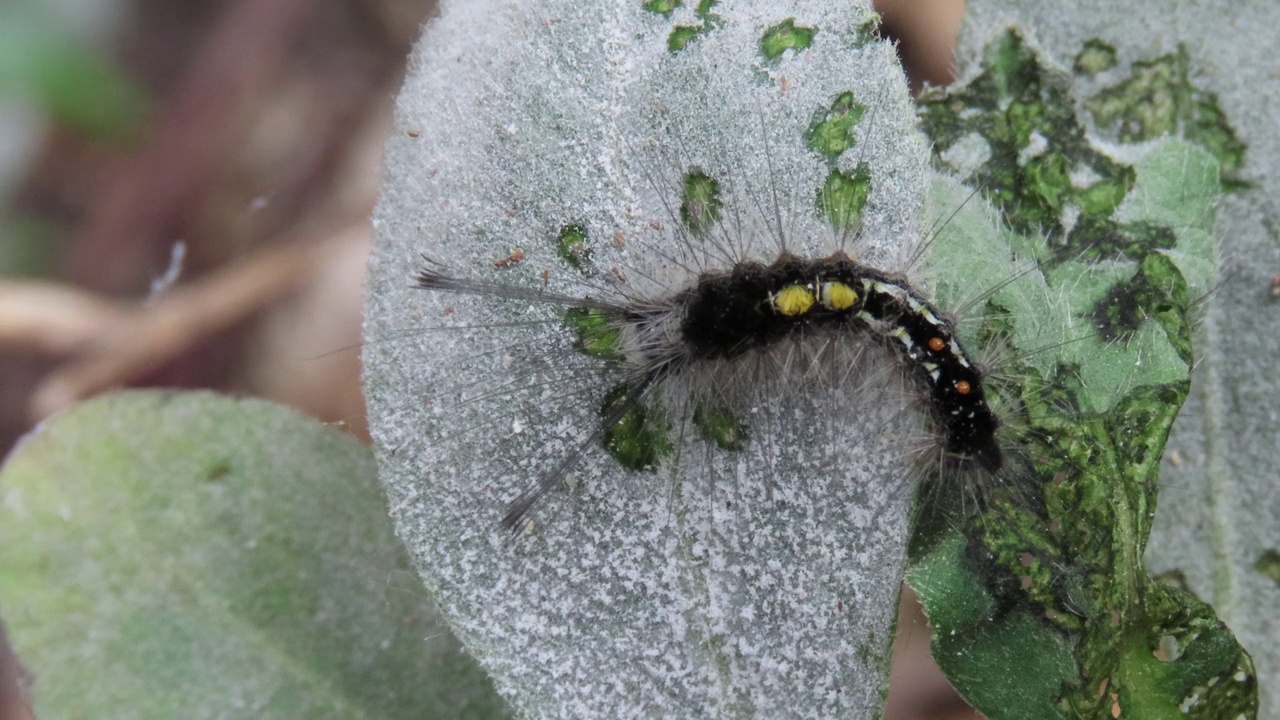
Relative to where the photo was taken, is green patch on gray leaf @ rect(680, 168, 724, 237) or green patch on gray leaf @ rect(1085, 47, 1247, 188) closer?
green patch on gray leaf @ rect(680, 168, 724, 237)

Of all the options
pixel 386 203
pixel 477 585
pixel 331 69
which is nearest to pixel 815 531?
pixel 477 585

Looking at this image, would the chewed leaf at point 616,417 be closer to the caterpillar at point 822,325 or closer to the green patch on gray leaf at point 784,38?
the green patch on gray leaf at point 784,38

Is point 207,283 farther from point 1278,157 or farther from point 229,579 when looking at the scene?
point 1278,157

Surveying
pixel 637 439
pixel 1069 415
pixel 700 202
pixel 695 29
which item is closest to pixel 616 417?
pixel 637 439

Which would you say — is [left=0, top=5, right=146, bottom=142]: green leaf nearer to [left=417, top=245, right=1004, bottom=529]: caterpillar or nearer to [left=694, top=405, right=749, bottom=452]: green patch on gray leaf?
[left=417, top=245, right=1004, bottom=529]: caterpillar

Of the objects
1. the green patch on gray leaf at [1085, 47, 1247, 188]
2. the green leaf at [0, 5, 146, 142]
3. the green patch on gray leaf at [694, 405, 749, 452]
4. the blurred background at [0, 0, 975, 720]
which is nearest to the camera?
the green patch on gray leaf at [694, 405, 749, 452]

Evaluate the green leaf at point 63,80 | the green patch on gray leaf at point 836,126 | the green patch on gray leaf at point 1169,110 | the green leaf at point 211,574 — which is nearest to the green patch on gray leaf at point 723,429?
the green patch on gray leaf at point 836,126

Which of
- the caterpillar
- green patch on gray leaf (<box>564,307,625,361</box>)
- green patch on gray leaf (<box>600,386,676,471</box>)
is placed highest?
the caterpillar

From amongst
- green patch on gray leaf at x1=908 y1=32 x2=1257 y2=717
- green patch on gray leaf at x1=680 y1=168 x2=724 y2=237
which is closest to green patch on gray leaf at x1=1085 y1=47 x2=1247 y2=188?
green patch on gray leaf at x1=908 y1=32 x2=1257 y2=717

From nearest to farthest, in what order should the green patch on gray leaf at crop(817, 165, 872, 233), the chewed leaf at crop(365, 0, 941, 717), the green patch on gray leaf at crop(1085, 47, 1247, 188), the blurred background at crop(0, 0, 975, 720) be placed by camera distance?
the chewed leaf at crop(365, 0, 941, 717), the green patch on gray leaf at crop(817, 165, 872, 233), the green patch on gray leaf at crop(1085, 47, 1247, 188), the blurred background at crop(0, 0, 975, 720)
